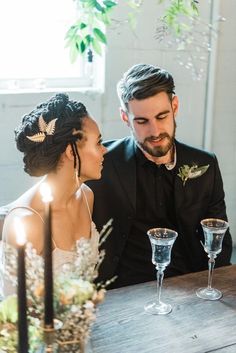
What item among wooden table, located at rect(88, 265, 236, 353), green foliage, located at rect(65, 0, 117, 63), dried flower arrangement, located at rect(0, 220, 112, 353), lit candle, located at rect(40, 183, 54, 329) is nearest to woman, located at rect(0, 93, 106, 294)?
wooden table, located at rect(88, 265, 236, 353)

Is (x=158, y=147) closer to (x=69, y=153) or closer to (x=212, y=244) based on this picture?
(x=69, y=153)

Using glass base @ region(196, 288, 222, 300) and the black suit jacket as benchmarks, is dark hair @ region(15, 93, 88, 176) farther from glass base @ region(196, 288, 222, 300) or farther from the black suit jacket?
glass base @ region(196, 288, 222, 300)

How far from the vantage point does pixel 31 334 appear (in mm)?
1064

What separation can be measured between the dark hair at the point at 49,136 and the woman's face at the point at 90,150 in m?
0.02

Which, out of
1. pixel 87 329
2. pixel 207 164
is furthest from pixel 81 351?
pixel 207 164

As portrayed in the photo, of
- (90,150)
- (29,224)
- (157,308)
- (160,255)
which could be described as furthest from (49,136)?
(157,308)

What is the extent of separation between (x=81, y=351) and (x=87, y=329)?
2.3 inches

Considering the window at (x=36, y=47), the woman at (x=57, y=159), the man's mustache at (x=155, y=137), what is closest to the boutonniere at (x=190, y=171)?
the man's mustache at (x=155, y=137)

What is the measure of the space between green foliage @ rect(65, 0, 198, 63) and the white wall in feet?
0.26

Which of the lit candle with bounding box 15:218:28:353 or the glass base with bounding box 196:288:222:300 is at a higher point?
the lit candle with bounding box 15:218:28:353

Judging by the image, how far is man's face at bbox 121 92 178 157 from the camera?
2064 mm

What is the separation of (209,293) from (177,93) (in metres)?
1.63

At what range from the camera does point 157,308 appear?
1546mm

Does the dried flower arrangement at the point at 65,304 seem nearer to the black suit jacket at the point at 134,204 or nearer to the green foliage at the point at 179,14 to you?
the black suit jacket at the point at 134,204
